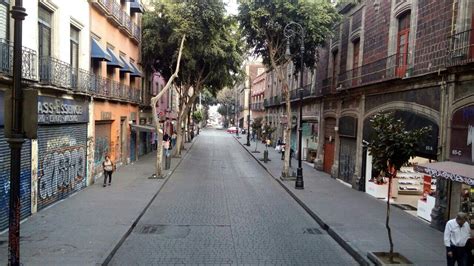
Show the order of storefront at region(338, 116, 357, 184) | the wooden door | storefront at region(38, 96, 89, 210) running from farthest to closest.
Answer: the wooden door < storefront at region(338, 116, 357, 184) < storefront at region(38, 96, 89, 210)

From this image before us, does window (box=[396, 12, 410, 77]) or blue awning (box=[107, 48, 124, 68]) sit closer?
window (box=[396, 12, 410, 77])

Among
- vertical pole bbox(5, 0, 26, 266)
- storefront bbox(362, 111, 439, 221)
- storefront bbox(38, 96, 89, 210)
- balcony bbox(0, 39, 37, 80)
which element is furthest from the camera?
storefront bbox(362, 111, 439, 221)

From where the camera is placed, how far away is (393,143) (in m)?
9.52

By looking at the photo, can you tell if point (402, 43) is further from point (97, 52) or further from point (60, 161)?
point (60, 161)

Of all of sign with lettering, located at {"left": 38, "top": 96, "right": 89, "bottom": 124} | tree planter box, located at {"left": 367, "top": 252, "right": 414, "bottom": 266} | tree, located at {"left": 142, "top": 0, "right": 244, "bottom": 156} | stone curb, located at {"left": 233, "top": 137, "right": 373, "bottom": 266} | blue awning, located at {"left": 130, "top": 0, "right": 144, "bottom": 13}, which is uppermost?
blue awning, located at {"left": 130, "top": 0, "right": 144, "bottom": 13}

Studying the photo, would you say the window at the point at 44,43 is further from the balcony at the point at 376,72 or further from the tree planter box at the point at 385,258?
the balcony at the point at 376,72

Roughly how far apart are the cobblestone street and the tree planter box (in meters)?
0.59

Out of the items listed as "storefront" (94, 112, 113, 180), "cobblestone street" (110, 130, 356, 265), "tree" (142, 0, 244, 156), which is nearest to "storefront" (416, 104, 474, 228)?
"cobblestone street" (110, 130, 356, 265)

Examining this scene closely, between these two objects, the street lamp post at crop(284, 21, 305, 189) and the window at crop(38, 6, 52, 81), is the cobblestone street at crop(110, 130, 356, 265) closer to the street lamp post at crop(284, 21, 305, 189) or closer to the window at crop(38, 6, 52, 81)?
the street lamp post at crop(284, 21, 305, 189)

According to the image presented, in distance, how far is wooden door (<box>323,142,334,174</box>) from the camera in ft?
85.3

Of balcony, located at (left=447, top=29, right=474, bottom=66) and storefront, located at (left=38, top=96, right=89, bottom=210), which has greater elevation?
balcony, located at (left=447, top=29, right=474, bottom=66)

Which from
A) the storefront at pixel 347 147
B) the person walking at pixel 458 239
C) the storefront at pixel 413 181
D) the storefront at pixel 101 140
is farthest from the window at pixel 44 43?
the storefront at pixel 347 147

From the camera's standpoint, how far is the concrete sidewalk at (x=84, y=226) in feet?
29.6

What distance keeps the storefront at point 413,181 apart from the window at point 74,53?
447 inches
